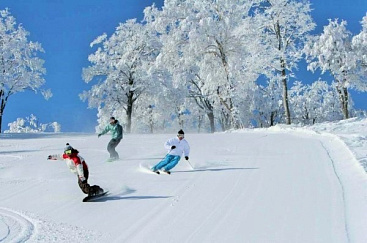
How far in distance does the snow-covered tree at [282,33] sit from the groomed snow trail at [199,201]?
15.8m

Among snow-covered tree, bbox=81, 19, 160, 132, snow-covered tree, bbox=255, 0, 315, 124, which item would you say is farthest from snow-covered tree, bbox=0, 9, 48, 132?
snow-covered tree, bbox=255, 0, 315, 124

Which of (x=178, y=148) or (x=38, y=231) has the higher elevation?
(x=178, y=148)

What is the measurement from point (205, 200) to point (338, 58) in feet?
124

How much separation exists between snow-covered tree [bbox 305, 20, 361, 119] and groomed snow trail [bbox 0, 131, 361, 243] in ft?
95.2

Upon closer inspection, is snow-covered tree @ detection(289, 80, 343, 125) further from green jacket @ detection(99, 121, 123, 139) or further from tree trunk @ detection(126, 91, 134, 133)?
green jacket @ detection(99, 121, 123, 139)

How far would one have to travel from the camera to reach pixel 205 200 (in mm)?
9852

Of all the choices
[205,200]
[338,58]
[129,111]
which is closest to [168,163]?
[205,200]

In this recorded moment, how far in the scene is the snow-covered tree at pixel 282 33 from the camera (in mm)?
30922

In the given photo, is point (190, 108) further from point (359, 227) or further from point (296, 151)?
point (359, 227)

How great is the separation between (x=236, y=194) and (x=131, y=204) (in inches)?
95.1

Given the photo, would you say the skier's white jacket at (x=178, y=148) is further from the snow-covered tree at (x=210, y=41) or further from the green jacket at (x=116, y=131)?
the snow-covered tree at (x=210, y=41)

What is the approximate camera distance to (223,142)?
789 inches

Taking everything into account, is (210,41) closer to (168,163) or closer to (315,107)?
(168,163)

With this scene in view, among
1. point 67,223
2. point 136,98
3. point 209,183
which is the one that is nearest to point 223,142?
point 209,183
